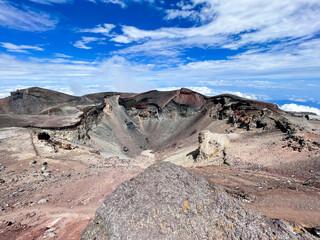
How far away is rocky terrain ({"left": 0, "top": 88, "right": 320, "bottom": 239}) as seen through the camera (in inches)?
250

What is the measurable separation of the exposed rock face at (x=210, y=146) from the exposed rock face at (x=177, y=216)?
17792 mm

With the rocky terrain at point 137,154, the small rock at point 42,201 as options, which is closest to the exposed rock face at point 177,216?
the rocky terrain at point 137,154

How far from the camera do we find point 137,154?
3522 centimetres

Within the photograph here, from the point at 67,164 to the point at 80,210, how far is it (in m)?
9.09

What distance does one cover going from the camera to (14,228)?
5441 millimetres

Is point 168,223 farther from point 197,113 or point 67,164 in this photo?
point 197,113

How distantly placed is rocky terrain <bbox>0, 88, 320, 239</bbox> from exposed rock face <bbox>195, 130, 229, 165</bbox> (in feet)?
0.38

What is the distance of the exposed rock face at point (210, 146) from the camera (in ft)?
69.8

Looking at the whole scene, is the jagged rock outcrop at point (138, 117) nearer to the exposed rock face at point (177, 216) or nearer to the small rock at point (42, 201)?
the small rock at point (42, 201)

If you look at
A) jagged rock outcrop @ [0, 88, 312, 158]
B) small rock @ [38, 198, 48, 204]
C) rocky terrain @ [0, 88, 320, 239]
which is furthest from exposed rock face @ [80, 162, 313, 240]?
jagged rock outcrop @ [0, 88, 312, 158]

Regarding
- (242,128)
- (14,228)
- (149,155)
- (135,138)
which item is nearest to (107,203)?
(14,228)

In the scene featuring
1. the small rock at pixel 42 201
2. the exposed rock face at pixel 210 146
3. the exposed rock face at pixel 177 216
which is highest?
the exposed rock face at pixel 177 216

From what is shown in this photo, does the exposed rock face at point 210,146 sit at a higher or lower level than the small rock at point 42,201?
lower

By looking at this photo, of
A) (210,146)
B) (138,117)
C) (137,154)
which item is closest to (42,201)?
(210,146)
